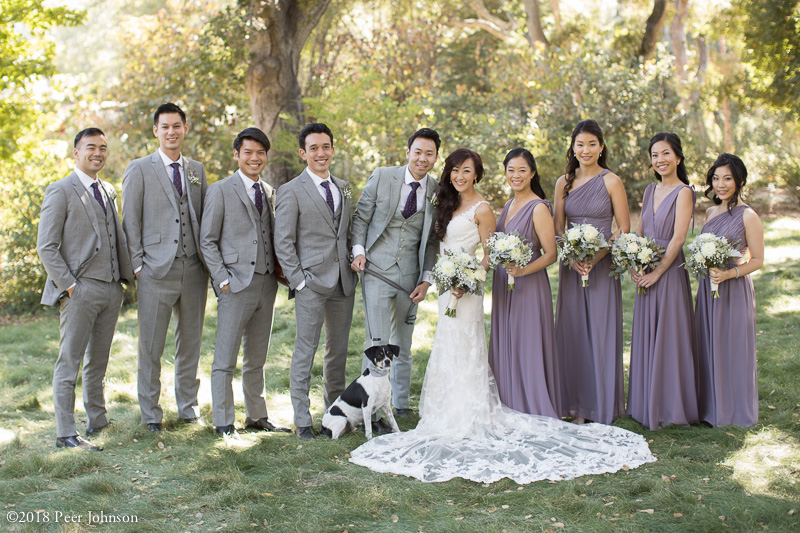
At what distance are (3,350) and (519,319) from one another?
7.12 meters

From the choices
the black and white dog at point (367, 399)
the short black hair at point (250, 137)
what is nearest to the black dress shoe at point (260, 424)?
the black and white dog at point (367, 399)

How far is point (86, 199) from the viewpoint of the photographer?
5172 mm

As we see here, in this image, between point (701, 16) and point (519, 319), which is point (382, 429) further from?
point (701, 16)

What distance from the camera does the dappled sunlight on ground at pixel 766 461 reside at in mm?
4121

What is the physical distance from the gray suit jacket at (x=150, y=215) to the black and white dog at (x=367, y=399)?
1.73 metres

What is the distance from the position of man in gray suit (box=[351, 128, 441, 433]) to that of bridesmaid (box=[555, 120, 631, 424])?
116 centimetres

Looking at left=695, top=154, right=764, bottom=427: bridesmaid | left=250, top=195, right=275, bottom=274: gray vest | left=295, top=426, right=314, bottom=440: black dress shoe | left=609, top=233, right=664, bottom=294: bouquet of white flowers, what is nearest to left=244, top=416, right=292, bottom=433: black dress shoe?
left=295, top=426, right=314, bottom=440: black dress shoe

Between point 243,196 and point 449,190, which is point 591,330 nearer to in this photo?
point 449,190

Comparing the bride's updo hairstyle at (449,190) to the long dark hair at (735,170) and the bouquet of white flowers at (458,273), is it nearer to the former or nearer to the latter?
the bouquet of white flowers at (458,273)

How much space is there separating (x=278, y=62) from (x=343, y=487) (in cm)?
820

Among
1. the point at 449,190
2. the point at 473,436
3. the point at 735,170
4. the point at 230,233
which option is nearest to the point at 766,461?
the point at 473,436

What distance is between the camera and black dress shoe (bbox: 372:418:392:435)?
5.40 metres

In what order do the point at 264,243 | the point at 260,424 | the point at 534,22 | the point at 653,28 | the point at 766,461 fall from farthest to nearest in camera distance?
the point at 534,22
the point at 653,28
the point at 260,424
the point at 264,243
the point at 766,461

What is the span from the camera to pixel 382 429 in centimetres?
543
